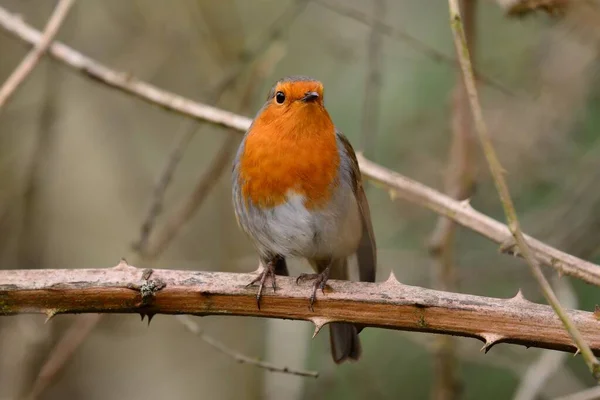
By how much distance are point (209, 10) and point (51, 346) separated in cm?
254

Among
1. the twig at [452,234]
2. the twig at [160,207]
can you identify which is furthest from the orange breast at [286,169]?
the twig at [452,234]

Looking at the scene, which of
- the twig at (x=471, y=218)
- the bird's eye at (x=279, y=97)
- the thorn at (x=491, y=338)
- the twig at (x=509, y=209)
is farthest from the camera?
the bird's eye at (x=279, y=97)

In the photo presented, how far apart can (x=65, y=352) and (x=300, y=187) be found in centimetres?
157

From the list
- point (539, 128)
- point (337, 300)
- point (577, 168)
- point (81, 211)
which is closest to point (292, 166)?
point (337, 300)

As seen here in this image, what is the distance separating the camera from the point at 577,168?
4949 millimetres

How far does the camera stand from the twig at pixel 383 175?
3.04m

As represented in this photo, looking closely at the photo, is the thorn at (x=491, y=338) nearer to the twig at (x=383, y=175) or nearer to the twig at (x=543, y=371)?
the twig at (x=383, y=175)

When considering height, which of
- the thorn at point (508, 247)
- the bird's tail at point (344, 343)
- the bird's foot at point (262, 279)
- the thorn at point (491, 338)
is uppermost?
the thorn at point (508, 247)

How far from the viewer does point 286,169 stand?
3.46m

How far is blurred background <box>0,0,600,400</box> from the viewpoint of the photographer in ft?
14.6

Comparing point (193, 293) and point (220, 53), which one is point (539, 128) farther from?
point (193, 293)

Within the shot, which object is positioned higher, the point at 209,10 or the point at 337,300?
the point at 209,10

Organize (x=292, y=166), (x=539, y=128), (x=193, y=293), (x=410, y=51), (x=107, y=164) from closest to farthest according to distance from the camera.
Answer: (x=193, y=293)
(x=292, y=166)
(x=539, y=128)
(x=107, y=164)
(x=410, y=51)

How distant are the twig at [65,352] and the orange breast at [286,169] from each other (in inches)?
44.8
